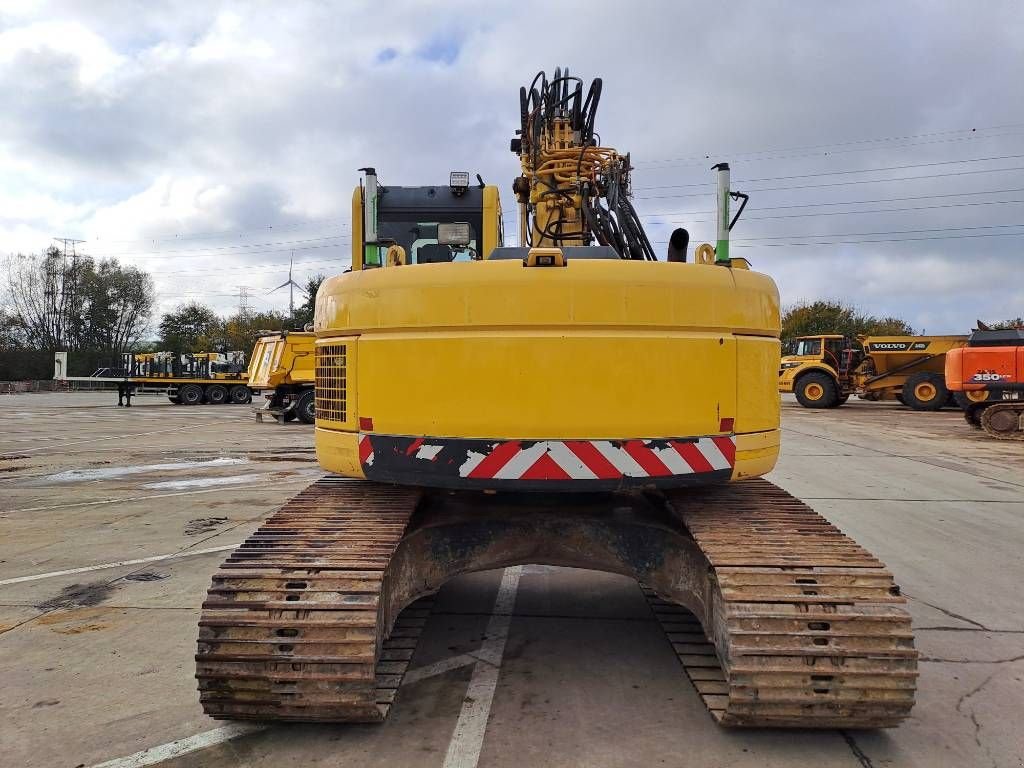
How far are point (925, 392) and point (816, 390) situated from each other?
354 cm

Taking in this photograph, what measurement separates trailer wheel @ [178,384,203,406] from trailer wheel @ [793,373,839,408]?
2662cm

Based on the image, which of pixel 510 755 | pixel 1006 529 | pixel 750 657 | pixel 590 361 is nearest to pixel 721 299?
pixel 590 361

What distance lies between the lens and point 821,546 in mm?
3141

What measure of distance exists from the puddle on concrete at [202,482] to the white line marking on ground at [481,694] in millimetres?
5886

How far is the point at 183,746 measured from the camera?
284 cm

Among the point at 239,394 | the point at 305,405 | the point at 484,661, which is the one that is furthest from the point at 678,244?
the point at 239,394

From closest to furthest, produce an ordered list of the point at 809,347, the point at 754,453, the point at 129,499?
the point at 754,453
the point at 129,499
the point at 809,347

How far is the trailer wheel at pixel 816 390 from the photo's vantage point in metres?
27.0

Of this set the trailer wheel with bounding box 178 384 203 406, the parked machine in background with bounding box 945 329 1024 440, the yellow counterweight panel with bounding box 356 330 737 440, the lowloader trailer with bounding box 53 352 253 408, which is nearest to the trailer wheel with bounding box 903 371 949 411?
the parked machine in background with bounding box 945 329 1024 440

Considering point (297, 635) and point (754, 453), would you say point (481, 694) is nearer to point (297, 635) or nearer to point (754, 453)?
point (297, 635)

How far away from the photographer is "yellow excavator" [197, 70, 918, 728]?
271cm

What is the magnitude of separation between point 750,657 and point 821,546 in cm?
73

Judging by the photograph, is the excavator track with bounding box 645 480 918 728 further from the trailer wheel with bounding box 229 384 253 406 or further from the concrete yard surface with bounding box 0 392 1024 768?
the trailer wheel with bounding box 229 384 253 406

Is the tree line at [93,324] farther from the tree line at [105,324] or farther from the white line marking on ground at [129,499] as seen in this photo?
the white line marking on ground at [129,499]
